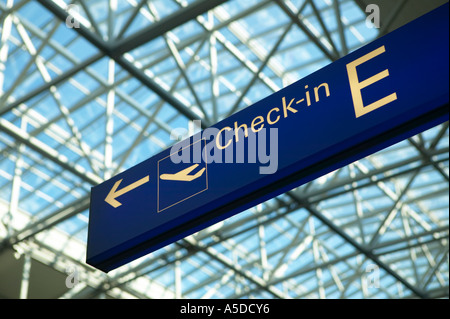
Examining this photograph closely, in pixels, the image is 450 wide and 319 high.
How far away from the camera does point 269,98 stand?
18.8 feet

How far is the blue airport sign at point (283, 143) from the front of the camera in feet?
16.1

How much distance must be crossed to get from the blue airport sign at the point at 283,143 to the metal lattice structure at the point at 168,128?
13.7 ft

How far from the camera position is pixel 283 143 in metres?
5.40

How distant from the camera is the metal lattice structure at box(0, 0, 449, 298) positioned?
11836 millimetres

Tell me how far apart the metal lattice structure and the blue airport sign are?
419 centimetres

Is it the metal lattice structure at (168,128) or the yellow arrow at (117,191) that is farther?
the metal lattice structure at (168,128)

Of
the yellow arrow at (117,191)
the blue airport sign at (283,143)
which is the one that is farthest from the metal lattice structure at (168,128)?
the blue airport sign at (283,143)

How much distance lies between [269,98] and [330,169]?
830 millimetres

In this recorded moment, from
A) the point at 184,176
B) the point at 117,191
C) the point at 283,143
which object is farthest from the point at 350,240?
the point at 283,143

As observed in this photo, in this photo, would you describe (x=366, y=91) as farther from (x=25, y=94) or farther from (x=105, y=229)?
(x=25, y=94)

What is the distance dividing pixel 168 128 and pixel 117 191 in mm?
8161

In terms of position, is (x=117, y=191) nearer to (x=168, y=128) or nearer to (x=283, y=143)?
(x=283, y=143)

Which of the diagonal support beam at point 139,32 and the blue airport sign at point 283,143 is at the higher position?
the diagonal support beam at point 139,32

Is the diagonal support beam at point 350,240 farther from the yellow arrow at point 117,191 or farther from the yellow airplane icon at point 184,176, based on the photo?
the yellow airplane icon at point 184,176
